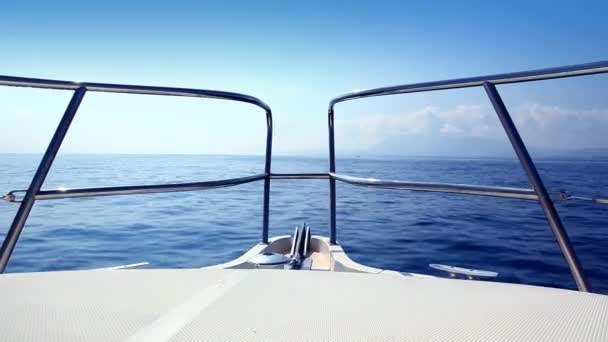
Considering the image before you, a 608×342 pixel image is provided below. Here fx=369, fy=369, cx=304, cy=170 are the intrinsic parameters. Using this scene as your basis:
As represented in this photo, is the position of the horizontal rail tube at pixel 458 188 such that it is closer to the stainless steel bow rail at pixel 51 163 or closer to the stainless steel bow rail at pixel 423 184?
the stainless steel bow rail at pixel 423 184

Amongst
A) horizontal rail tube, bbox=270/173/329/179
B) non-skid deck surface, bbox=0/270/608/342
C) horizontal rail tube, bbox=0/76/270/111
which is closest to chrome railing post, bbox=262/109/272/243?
horizontal rail tube, bbox=270/173/329/179

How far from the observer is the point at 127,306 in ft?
1.85

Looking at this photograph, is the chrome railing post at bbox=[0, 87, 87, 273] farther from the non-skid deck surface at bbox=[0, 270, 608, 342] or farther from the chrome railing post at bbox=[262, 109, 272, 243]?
the chrome railing post at bbox=[262, 109, 272, 243]

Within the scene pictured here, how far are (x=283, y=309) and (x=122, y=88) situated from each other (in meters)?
0.78

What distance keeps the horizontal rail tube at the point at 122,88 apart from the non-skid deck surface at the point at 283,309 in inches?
17.3

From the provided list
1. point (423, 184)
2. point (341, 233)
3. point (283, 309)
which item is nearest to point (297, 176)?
point (423, 184)

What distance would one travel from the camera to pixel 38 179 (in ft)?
2.69

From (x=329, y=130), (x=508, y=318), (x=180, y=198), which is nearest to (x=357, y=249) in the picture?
(x=329, y=130)

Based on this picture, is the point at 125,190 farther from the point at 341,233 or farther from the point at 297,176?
the point at 341,233

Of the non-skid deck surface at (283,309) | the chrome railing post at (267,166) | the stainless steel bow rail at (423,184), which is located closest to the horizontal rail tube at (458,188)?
the stainless steel bow rail at (423,184)

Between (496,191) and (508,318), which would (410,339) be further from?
(496,191)

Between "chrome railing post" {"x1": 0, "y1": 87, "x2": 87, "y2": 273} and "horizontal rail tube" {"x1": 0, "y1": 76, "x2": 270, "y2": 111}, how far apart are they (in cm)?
3

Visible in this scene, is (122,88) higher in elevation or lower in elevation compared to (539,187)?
higher

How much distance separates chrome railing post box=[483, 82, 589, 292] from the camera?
2.36 feet
